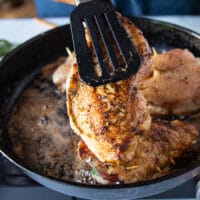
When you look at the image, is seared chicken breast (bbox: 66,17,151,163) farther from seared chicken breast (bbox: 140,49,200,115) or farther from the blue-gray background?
the blue-gray background

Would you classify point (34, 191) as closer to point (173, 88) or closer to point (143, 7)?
point (173, 88)

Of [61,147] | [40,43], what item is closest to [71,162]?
[61,147]

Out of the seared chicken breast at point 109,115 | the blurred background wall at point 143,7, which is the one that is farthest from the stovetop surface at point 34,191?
the blurred background wall at point 143,7

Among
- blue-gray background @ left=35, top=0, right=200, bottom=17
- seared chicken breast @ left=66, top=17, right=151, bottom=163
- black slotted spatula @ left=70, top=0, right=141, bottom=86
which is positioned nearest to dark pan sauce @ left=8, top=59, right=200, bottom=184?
seared chicken breast @ left=66, top=17, right=151, bottom=163

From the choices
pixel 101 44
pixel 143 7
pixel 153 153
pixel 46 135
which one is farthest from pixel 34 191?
pixel 143 7

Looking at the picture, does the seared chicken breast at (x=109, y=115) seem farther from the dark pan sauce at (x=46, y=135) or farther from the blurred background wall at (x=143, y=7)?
the blurred background wall at (x=143, y=7)

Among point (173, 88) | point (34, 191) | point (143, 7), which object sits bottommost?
point (34, 191)

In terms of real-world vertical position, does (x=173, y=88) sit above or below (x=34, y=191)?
above
